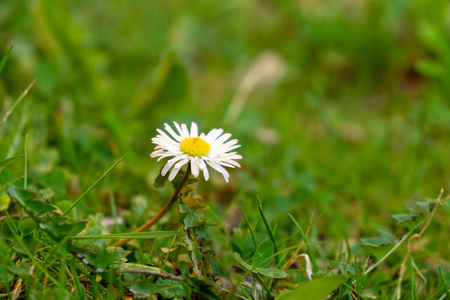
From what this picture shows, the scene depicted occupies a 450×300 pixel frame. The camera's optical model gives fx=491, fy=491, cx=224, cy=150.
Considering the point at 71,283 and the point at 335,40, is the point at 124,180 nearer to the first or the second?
the point at 71,283

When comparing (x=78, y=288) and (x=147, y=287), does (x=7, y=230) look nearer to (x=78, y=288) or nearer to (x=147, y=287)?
(x=78, y=288)

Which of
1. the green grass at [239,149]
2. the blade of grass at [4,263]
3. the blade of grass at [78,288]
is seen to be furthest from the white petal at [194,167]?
the blade of grass at [4,263]

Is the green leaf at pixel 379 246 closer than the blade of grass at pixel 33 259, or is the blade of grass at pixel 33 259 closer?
the blade of grass at pixel 33 259

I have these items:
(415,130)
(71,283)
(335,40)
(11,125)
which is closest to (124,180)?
(11,125)

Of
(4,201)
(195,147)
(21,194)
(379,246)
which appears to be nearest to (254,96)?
(379,246)

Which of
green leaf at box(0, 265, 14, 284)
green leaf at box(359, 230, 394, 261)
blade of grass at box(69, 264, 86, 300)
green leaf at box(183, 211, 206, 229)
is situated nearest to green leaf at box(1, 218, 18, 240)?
green leaf at box(0, 265, 14, 284)

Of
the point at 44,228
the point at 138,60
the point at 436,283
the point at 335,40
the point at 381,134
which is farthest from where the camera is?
the point at 335,40

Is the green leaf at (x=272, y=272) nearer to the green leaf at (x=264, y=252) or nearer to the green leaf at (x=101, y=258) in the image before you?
the green leaf at (x=264, y=252)
